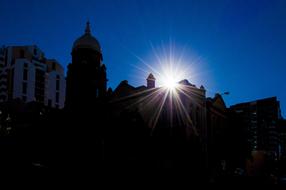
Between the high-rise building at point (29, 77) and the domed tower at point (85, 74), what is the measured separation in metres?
53.1

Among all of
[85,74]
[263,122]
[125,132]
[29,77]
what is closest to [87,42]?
[85,74]

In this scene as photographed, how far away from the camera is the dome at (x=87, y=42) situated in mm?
33281

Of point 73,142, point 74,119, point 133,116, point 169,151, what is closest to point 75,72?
point 74,119

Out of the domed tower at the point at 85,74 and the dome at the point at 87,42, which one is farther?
the dome at the point at 87,42

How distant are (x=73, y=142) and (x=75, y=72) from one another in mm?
11328

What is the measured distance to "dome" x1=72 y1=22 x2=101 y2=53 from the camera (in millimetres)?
→ 33281

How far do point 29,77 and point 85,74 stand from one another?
56.1 metres

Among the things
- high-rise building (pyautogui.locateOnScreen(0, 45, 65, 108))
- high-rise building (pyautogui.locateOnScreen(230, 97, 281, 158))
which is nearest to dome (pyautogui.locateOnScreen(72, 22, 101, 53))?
high-rise building (pyautogui.locateOnScreen(0, 45, 65, 108))

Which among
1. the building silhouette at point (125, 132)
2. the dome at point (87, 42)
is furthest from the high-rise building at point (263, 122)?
the dome at point (87, 42)

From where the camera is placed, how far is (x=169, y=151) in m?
25.1

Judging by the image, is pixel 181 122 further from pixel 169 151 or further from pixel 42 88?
pixel 42 88

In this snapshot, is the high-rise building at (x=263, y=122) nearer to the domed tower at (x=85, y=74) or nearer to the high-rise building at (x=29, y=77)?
the high-rise building at (x=29, y=77)

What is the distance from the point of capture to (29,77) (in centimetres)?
8106

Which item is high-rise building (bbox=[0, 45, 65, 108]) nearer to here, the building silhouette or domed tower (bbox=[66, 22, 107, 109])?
the building silhouette
